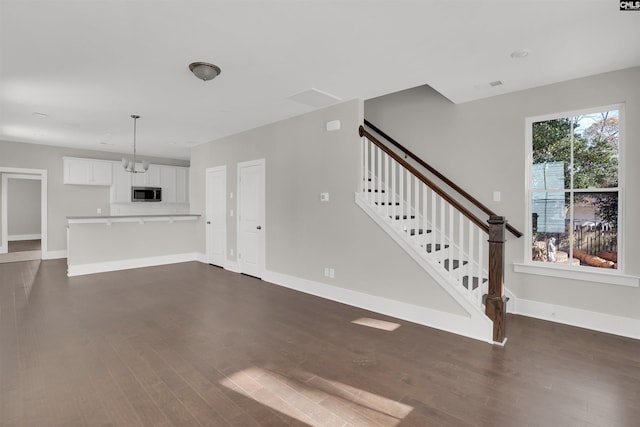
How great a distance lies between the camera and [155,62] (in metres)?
3.13

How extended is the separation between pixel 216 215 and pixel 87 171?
12.2 feet

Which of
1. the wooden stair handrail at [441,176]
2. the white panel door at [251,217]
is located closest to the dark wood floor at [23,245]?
the white panel door at [251,217]

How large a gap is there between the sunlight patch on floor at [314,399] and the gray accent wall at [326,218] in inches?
63.7

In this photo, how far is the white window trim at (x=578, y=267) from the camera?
3182mm

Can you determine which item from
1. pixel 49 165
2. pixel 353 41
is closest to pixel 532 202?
pixel 353 41

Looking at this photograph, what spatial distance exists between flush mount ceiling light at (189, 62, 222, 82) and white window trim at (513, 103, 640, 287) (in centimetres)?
355

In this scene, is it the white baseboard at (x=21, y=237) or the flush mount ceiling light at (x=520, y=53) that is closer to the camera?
the flush mount ceiling light at (x=520, y=53)

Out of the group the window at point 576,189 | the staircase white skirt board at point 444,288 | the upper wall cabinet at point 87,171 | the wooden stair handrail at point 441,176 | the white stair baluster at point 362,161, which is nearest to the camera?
the staircase white skirt board at point 444,288

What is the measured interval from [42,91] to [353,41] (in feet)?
12.8

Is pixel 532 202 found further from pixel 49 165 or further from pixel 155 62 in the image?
pixel 49 165

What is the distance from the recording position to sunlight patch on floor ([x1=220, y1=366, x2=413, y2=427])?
1953 mm

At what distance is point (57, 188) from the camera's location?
7477 millimetres

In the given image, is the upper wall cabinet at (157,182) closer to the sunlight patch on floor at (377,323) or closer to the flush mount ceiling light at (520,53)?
the sunlight patch on floor at (377,323)

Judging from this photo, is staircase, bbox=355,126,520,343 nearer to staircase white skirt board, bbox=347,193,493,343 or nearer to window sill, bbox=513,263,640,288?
staircase white skirt board, bbox=347,193,493,343
